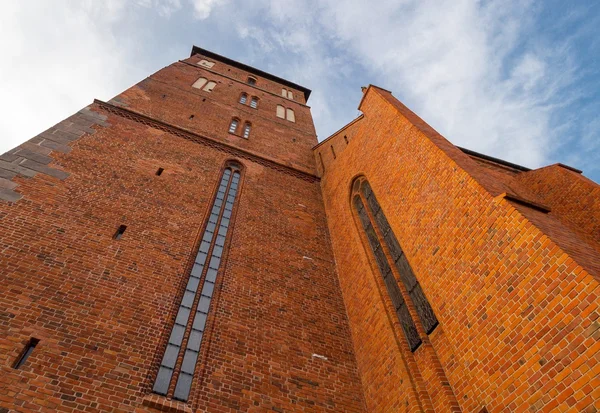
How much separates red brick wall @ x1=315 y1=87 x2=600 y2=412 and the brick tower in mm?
21

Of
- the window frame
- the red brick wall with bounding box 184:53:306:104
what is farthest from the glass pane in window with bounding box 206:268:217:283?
the red brick wall with bounding box 184:53:306:104

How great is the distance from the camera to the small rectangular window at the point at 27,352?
14.1 feet

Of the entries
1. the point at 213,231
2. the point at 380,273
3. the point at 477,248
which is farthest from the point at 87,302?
the point at 477,248

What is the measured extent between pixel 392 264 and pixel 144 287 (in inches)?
159

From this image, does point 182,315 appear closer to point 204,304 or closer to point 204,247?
point 204,304

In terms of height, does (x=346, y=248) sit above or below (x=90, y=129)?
below

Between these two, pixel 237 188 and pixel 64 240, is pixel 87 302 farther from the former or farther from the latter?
pixel 237 188

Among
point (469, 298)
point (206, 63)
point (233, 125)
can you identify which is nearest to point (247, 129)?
point (233, 125)

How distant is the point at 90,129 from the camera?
28.3ft

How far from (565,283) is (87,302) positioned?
563 centimetres

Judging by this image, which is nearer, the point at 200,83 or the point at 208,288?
the point at 208,288

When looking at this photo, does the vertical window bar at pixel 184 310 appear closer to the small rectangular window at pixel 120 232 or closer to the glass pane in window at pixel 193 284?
the glass pane in window at pixel 193 284

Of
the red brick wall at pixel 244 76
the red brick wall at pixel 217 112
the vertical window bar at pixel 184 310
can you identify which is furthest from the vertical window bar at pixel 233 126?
the red brick wall at pixel 244 76

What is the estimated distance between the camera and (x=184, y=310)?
6012 millimetres
